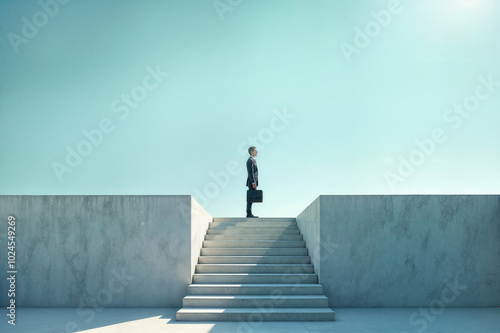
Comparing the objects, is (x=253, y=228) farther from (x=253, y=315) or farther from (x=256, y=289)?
(x=253, y=315)

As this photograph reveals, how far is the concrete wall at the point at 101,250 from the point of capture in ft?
23.9

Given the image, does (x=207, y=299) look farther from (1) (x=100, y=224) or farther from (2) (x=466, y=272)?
(2) (x=466, y=272)

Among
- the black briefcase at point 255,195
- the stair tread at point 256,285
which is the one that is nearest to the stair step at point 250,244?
the stair tread at point 256,285

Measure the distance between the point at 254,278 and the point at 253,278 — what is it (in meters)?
0.02

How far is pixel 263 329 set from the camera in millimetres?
5676

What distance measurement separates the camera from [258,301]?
21.8ft

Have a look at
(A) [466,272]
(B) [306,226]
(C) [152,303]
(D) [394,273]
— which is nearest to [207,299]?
(C) [152,303]

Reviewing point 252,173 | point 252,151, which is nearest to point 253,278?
point 252,173

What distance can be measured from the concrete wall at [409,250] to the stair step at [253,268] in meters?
0.47

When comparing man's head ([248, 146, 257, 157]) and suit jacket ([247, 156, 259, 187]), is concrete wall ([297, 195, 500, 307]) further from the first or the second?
man's head ([248, 146, 257, 157])

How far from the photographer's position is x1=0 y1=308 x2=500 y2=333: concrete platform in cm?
559

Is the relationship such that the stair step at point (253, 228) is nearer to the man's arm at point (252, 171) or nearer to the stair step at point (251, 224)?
the stair step at point (251, 224)

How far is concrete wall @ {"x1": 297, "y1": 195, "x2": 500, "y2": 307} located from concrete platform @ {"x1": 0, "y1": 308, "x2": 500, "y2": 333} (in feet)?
1.25

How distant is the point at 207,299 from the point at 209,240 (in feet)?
7.06
